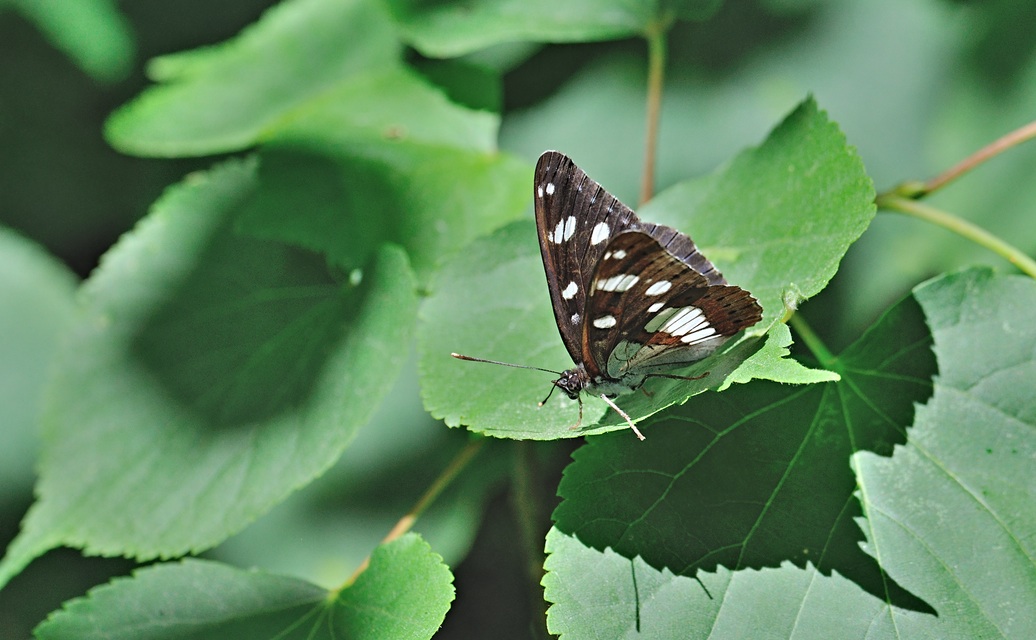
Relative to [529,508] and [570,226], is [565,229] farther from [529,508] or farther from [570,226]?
[529,508]

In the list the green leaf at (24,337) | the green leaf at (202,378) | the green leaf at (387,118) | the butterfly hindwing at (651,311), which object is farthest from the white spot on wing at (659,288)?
the green leaf at (24,337)

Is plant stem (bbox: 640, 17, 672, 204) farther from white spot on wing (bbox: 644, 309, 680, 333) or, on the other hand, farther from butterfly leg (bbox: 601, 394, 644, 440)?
butterfly leg (bbox: 601, 394, 644, 440)

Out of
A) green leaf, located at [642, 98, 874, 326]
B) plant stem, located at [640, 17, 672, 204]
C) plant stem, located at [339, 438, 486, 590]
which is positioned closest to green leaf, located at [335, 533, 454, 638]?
plant stem, located at [339, 438, 486, 590]

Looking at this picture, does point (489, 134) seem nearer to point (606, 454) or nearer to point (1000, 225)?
point (606, 454)

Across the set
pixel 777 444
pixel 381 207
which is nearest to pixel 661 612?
pixel 777 444

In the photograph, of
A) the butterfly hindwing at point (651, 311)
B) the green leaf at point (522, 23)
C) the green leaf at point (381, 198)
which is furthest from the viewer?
the green leaf at point (522, 23)

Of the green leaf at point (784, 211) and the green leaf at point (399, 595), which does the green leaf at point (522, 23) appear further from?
the green leaf at point (399, 595)

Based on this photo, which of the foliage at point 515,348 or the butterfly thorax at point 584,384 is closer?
the foliage at point 515,348
